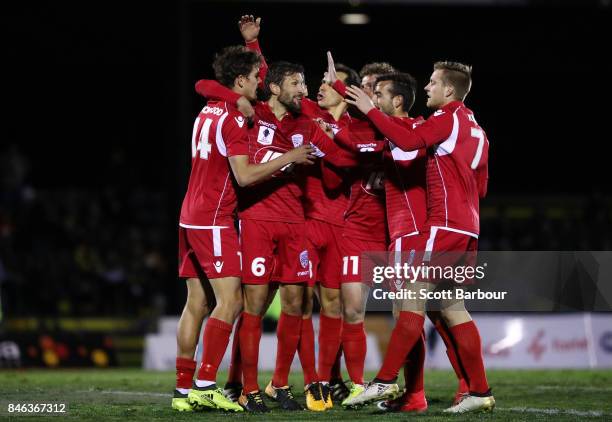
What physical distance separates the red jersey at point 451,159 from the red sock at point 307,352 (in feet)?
4.53

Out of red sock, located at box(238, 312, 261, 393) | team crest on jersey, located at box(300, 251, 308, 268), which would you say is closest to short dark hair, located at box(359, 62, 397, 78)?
team crest on jersey, located at box(300, 251, 308, 268)

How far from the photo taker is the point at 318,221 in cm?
805

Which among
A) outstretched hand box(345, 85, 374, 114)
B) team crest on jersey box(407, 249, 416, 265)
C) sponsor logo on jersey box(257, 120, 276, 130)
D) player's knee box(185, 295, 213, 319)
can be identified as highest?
outstretched hand box(345, 85, 374, 114)

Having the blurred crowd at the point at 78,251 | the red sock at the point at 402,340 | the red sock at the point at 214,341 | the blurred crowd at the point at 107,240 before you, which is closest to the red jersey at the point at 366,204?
the red sock at the point at 402,340

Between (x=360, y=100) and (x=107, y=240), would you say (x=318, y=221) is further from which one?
(x=107, y=240)

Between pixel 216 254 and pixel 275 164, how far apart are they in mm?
754

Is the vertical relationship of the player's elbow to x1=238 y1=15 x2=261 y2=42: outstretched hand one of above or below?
below

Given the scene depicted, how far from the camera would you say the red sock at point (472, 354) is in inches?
278

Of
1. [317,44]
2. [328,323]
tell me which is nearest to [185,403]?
[328,323]

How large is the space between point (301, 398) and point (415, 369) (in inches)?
49.3

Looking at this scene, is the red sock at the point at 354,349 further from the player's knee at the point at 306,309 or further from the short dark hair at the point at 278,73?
the short dark hair at the point at 278,73

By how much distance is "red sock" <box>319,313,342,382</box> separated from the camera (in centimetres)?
797

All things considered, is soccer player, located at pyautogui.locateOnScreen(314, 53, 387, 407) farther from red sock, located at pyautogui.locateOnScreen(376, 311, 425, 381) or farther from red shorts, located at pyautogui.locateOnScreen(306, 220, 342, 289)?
red sock, located at pyautogui.locateOnScreen(376, 311, 425, 381)

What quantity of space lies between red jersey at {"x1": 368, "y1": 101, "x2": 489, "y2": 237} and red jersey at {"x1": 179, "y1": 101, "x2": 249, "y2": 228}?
103 cm
